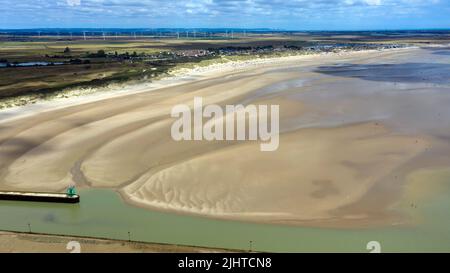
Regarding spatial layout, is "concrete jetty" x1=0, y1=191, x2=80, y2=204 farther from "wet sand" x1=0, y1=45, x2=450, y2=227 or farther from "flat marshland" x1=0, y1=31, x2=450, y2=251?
"wet sand" x1=0, y1=45, x2=450, y2=227

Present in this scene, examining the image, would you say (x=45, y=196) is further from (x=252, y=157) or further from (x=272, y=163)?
(x=272, y=163)

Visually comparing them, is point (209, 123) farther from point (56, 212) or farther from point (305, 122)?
point (56, 212)

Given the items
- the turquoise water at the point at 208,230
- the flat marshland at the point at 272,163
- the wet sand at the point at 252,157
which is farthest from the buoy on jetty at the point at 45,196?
the wet sand at the point at 252,157

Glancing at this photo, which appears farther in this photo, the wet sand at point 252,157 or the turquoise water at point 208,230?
the wet sand at point 252,157

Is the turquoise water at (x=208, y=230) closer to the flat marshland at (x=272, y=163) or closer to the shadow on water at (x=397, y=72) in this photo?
the flat marshland at (x=272, y=163)

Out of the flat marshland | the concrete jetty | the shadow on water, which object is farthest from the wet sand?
the shadow on water

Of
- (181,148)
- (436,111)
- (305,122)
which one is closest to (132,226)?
(181,148)
